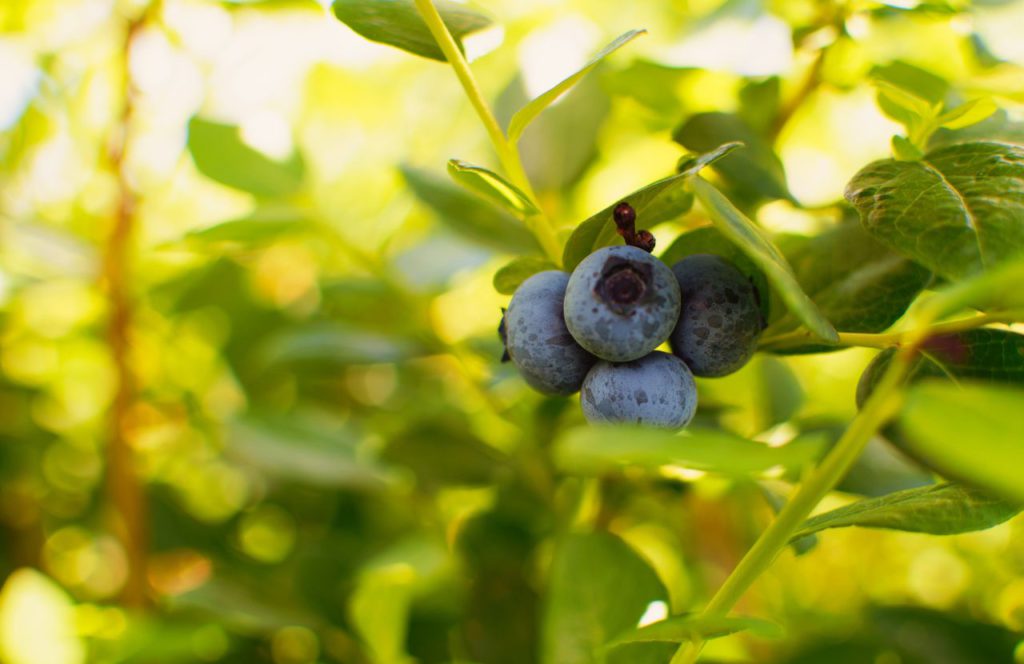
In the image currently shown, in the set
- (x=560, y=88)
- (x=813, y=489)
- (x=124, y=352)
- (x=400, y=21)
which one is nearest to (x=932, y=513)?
(x=813, y=489)

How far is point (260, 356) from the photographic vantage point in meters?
1.22

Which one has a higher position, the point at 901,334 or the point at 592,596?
the point at 901,334

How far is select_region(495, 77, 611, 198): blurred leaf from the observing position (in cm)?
79

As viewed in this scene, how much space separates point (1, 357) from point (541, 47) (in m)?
1.00

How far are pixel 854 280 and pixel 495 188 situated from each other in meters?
0.24

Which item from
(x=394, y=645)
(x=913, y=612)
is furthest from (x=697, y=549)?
(x=394, y=645)

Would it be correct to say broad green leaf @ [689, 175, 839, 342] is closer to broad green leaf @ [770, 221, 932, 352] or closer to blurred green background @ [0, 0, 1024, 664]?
broad green leaf @ [770, 221, 932, 352]

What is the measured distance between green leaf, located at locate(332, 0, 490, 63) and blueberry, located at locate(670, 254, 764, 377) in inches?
8.9

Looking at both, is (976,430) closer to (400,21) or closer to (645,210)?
(645,210)

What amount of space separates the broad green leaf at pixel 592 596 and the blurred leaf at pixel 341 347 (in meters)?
0.43

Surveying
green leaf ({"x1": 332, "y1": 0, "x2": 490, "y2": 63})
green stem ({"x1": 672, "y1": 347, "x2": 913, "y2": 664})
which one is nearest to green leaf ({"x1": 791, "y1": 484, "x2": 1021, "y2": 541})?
green stem ({"x1": 672, "y1": 347, "x2": 913, "y2": 664})

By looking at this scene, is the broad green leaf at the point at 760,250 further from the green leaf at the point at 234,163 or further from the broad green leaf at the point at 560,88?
the green leaf at the point at 234,163

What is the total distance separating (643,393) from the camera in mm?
448

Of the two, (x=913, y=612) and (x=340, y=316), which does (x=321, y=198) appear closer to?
(x=340, y=316)
